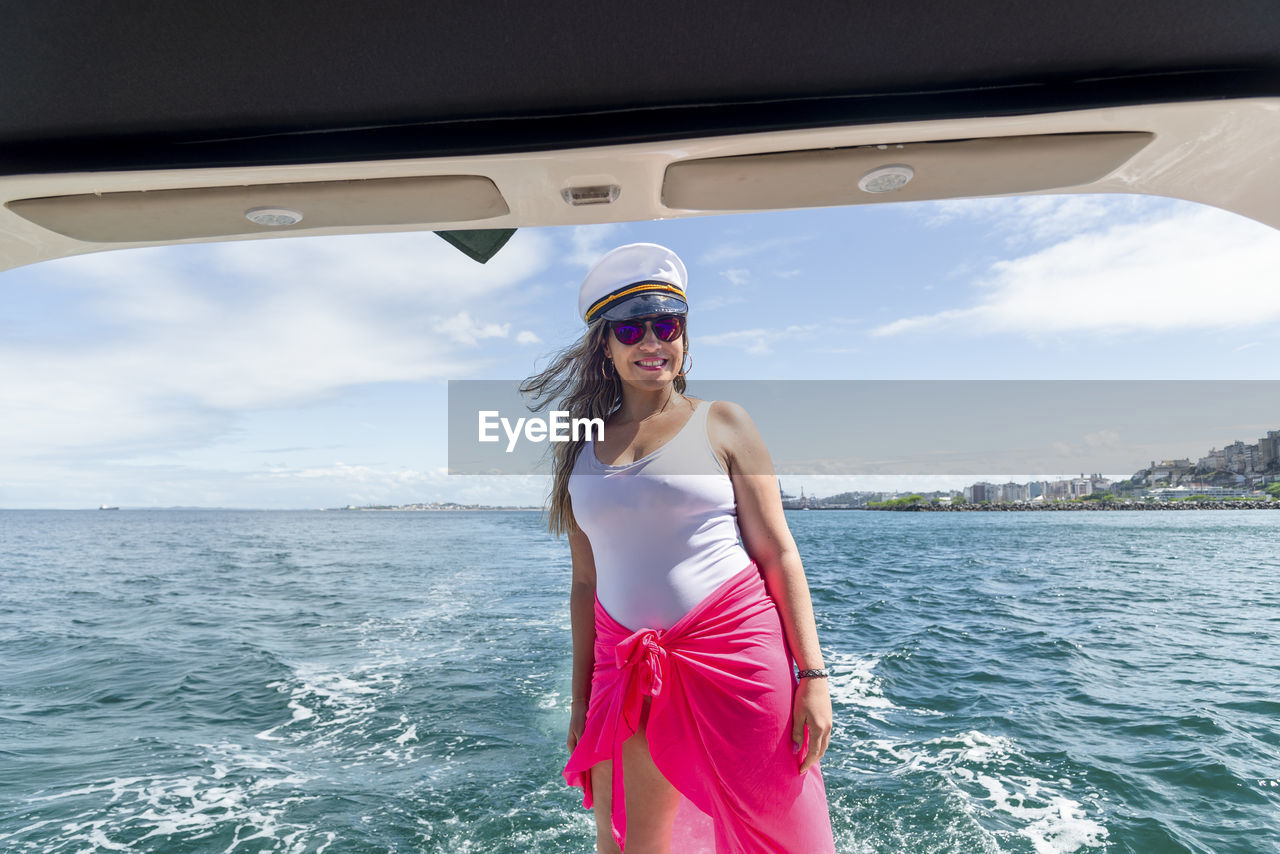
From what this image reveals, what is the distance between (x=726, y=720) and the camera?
126cm

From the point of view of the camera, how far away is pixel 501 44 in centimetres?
75

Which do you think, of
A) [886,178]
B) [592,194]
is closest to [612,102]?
[592,194]

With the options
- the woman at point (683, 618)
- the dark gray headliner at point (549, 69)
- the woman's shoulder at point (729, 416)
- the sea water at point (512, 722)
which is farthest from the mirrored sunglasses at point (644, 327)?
the sea water at point (512, 722)

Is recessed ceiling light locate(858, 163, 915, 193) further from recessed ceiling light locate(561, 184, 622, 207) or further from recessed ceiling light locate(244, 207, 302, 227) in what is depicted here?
recessed ceiling light locate(244, 207, 302, 227)

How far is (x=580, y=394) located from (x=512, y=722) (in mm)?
4132

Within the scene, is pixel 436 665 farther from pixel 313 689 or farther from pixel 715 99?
pixel 715 99

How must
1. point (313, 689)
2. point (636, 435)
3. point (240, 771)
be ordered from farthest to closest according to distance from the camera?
1. point (313, 689)
2. point (240, 771)
3. point (636, 435)

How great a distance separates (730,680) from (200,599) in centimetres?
1542

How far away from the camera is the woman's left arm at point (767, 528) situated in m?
1.33

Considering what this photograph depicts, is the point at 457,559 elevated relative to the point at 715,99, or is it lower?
lower

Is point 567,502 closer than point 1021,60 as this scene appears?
No

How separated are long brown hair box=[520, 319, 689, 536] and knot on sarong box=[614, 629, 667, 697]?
351 mm

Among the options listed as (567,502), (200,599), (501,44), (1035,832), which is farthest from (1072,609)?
(200,599)

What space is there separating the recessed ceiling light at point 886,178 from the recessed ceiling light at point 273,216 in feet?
2.88
